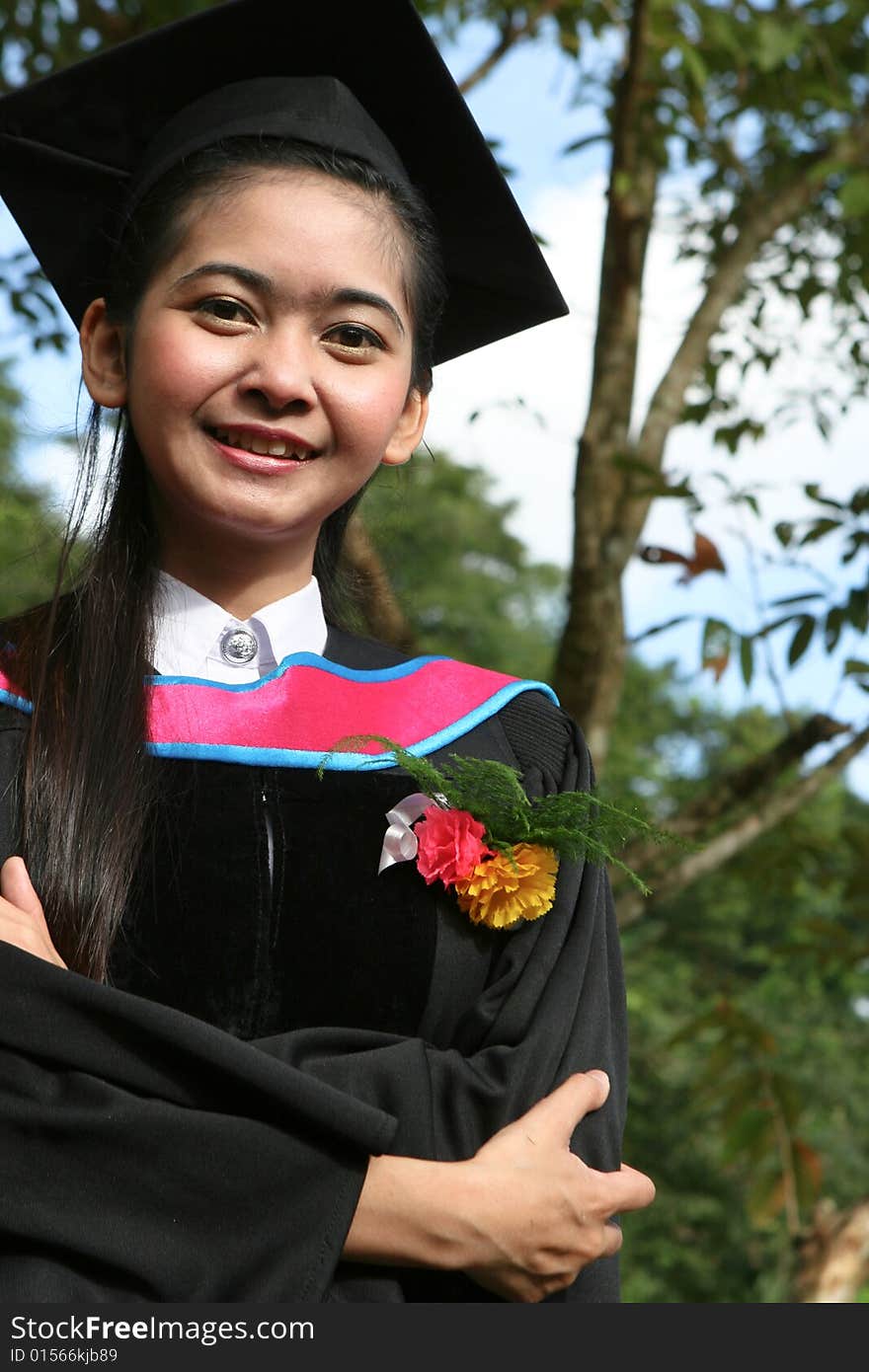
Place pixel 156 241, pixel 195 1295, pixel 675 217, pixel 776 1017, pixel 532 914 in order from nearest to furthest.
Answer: pixel 195 1295
pixel 532 914
pixel 156 241
pixel 675 217
pixel 776 1017

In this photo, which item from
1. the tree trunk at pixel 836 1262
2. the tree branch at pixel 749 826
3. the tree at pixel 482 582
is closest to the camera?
→ the tree branch at pixel 749 826

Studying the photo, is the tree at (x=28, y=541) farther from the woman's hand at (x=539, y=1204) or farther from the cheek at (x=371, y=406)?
the woman's hand at (x=539, y=1204)

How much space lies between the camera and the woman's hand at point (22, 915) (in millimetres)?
1539

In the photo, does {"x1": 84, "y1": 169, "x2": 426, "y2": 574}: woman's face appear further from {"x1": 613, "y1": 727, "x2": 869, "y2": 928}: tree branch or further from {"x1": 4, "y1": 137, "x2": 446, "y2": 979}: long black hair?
{"x1": 613, "y1": 727, "x2": 869, "y2": 928}: tree branch

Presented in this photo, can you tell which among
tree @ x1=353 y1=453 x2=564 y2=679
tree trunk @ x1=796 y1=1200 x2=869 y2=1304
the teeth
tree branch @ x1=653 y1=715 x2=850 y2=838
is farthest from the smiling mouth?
tree @ x1=353 y1=453 x2=564 y2=679

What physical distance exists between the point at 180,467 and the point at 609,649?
2.01 m

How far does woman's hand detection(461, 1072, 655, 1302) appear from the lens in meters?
1.50

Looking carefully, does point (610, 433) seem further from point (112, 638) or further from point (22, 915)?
point (22, 915)

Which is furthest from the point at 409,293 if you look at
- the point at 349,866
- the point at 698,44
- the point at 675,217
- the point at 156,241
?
the point at 675,217

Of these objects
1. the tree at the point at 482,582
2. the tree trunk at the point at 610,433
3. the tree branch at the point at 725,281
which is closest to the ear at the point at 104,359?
the tree trunk at the point at 610,433

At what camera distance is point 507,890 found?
5.54 ft

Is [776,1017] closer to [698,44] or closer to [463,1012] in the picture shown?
[698,44]

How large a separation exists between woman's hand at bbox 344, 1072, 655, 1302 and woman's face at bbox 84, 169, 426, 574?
73cm

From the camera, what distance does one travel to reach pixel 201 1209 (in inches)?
57.4
